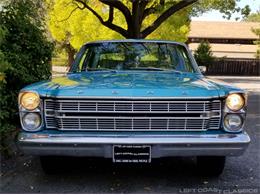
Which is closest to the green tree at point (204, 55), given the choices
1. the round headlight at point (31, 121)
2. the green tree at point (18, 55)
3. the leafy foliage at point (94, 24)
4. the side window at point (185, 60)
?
the leafy foliage at point (94, 24)

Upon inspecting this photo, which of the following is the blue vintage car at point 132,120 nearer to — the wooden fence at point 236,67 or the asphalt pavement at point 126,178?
the asphalt pavement at point 126,178

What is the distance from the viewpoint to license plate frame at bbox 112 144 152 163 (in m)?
4.62

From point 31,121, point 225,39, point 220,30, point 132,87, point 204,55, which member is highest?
point 132,87

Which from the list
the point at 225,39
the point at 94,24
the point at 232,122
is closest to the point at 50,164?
the point at 232,122

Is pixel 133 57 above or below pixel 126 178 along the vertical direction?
above

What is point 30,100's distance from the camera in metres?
4.84

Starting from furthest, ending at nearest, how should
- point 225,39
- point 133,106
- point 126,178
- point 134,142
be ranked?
1. point 225,39
2. point 126,178
3. point 133,106
4. point 134,142

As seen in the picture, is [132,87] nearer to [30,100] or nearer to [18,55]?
[30,100]

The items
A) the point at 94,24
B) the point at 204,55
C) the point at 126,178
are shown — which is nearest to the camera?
the point at 126,178

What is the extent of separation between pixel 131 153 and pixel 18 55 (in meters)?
2.79

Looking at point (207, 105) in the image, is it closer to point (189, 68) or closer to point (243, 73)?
point (189, 68)

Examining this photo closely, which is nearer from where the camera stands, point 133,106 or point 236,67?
point 133,106

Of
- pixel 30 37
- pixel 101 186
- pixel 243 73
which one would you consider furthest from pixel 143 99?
pixel 243 73

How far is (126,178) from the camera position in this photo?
5.51 meters
